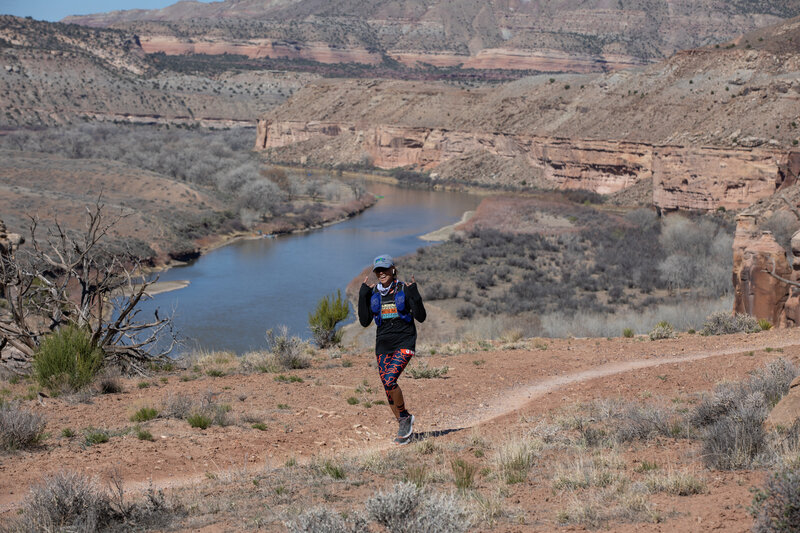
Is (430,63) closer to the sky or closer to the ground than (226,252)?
closer to the sky

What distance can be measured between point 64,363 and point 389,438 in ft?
14.4

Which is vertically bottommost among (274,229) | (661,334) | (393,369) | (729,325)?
(274,229)

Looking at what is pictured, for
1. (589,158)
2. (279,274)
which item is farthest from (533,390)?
(589,158)

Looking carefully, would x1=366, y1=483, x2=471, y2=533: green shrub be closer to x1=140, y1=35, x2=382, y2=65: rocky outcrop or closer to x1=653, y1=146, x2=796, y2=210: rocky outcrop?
x1=653, y1=146, x2=796, y2=210: rocky outcrop

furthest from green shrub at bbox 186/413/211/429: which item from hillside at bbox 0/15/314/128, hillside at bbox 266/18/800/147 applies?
hillside at bbox 0/15/314/128

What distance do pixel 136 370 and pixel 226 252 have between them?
3568 cm

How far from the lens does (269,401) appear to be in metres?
9.91

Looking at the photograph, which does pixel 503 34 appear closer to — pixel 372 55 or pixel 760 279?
pixel 372 55

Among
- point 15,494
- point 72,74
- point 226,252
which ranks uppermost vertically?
point 72,74

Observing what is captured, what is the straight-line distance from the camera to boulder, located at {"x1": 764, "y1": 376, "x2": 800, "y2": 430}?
6.47 meters

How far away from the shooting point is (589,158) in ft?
211

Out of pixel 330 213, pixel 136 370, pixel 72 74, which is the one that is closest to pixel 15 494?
pixel 136 370

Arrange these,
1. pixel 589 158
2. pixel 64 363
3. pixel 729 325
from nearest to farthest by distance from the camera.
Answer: pixel 64 363 < pixel 729 325 < pixel 589 158

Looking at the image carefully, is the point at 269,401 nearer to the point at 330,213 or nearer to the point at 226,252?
the point at 226,252
